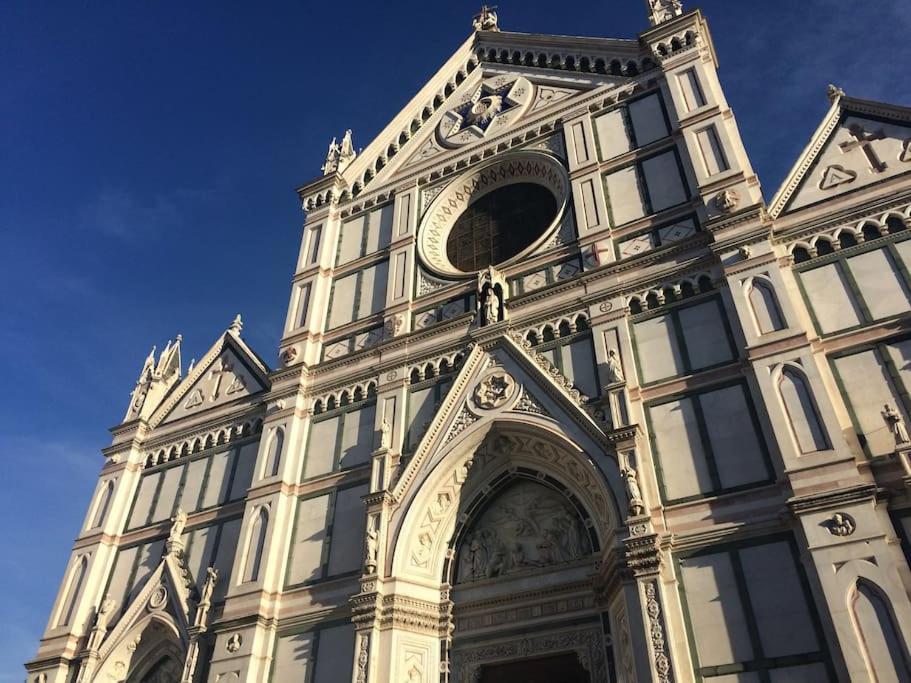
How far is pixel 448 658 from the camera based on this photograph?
1406 centimetres

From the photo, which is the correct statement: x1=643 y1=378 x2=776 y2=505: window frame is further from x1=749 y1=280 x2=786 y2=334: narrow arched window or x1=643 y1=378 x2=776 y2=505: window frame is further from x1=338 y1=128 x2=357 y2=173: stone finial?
x1=338 y1=128 x2=357 y2=173: stone finial

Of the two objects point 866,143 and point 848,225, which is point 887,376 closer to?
point 848,225

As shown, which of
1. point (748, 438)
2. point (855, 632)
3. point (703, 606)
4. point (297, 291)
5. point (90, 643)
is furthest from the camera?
point (297, 291)

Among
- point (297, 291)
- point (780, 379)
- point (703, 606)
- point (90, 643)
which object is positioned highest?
point (297, 291)

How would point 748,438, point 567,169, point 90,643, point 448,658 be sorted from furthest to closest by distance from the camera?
point 567,169 → point 90,643 → point 448,658 → point 748,438

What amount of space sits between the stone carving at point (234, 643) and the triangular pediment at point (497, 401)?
4402 millimetres

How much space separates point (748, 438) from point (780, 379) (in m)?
1.17

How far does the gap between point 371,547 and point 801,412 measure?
8.41m

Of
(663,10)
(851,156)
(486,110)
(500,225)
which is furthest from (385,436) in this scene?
(663,10)

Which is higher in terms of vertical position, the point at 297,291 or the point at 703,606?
the point at 297,291

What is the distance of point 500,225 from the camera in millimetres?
20109

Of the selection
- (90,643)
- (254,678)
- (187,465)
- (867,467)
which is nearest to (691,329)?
(867,467)

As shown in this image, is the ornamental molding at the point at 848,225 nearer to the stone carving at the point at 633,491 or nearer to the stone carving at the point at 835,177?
the stone carving at the point at 835,177

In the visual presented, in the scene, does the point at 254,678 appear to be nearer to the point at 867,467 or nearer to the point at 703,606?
the point at 703,606
